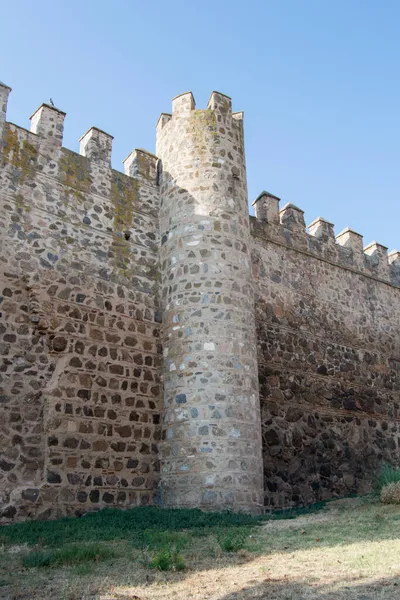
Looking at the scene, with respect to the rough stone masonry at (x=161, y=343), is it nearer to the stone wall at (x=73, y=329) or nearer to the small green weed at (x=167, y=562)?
the stone wall at (x=73, y=329)

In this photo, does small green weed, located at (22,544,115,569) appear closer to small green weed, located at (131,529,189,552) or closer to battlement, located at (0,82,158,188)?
small green weed, located at (131,529,189,552)

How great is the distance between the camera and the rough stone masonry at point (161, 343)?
27.2ft

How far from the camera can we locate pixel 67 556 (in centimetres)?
530

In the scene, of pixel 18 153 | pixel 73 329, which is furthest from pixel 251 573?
pixel 18 153

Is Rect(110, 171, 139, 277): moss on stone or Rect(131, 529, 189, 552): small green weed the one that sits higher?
Rect(110, 171, 139, 277): moss on stone

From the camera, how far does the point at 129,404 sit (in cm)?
906

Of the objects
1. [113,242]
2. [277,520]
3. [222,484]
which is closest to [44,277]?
[113,242]

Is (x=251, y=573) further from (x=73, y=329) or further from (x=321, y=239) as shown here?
(x=321, y=239)

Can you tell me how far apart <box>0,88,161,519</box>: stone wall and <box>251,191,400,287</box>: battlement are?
2970 mm

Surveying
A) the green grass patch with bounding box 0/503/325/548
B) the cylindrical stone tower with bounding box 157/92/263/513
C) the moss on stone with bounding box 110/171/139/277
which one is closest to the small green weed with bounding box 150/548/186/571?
the green grass patch with bounding box 0/503/325/548

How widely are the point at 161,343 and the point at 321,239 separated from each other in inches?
209

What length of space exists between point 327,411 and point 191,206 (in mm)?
4699

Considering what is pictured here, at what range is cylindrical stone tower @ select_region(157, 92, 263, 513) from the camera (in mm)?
8555

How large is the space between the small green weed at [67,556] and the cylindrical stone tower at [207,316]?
2977 millimetres
